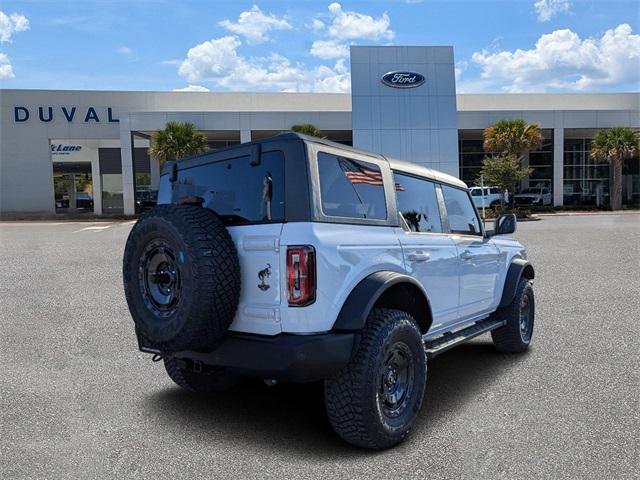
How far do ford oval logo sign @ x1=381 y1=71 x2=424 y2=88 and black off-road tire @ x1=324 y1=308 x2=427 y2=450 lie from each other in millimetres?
32304

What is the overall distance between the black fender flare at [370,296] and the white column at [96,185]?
133 feet

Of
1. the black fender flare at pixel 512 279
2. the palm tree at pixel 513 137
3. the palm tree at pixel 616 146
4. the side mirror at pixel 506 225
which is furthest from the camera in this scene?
the palm tree at pixel 616 146

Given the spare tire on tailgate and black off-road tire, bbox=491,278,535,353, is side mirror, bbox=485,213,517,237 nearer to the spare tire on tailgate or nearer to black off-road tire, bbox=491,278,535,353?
black off-road tire, bbox=491,278,535,353

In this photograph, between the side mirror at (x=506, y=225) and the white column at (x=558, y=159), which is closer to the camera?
the side mirror at (x=506, y=225)

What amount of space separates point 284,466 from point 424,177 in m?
2.60

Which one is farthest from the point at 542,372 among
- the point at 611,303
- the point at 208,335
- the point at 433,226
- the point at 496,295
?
the point at 611,303

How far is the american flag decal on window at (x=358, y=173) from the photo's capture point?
365cm

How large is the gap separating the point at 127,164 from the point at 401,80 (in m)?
18.4

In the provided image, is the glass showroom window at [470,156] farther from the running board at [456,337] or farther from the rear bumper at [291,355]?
the rear bumper at [291,355]

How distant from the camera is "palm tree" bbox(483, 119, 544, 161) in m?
33.6

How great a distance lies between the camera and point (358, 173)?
12.3ft

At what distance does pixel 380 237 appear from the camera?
3.65 meters

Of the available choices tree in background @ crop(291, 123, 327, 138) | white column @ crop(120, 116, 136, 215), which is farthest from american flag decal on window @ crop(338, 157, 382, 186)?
white column @ crop(120, 116, 136, 215)

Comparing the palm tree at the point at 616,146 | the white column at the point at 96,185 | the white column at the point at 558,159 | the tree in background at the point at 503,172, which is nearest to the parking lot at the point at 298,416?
the tree in background at the point at 503,172
